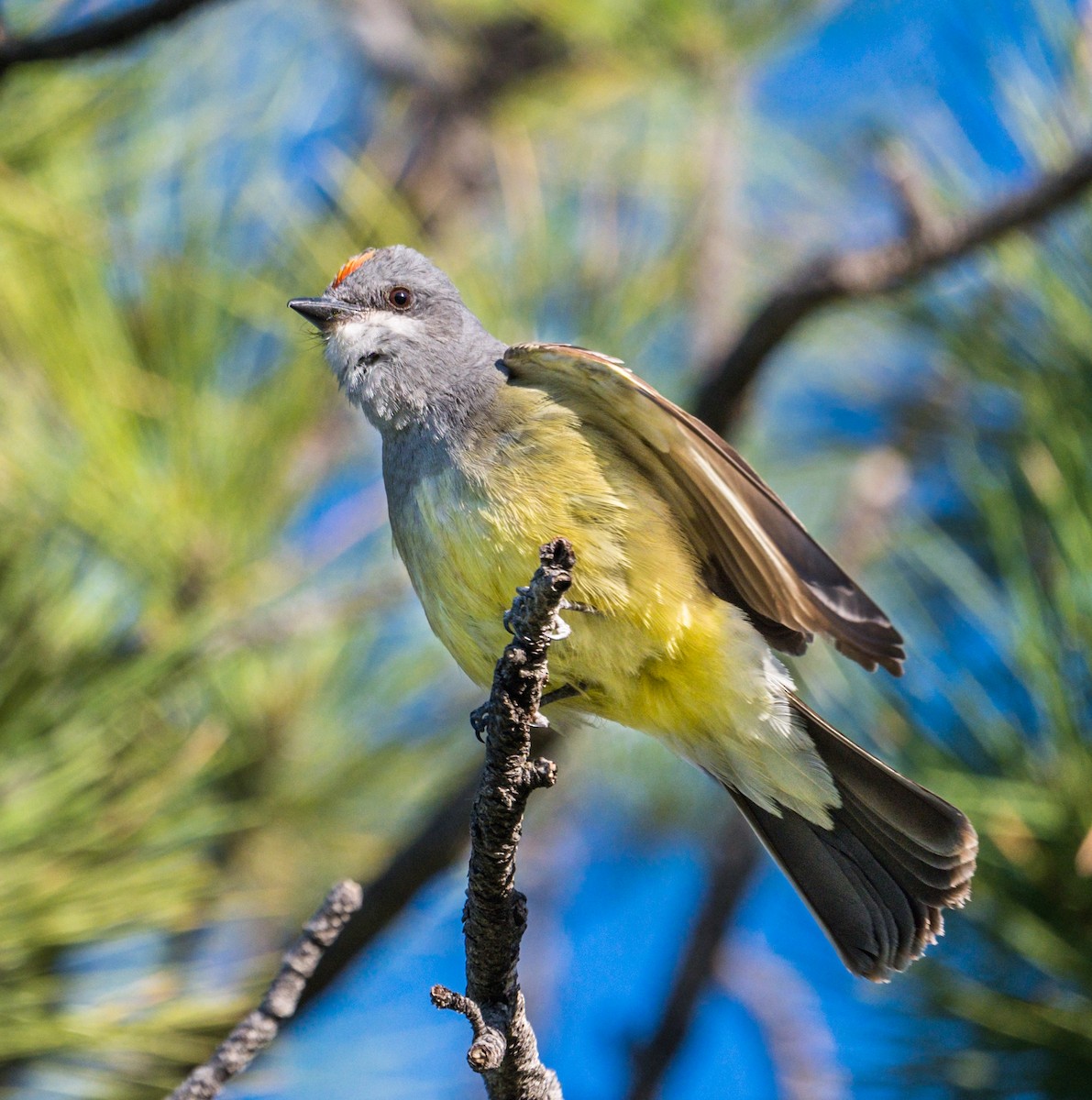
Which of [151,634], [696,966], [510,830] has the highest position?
[151,634]

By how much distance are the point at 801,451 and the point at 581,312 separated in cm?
102

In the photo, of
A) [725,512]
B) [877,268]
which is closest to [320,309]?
[725,512]

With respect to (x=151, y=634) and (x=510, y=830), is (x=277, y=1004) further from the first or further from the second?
(x=151, y=634)

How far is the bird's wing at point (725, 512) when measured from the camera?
113 inches

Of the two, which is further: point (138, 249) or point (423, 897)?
point (423, 897)

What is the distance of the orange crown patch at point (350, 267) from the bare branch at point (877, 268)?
3.18ft

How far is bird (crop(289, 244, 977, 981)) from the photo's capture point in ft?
9.78

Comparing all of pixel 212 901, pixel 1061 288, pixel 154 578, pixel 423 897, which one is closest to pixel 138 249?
pixel 154 578

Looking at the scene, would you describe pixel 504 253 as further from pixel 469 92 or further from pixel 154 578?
pixel 154 578

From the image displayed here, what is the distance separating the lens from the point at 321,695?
12.8 feet

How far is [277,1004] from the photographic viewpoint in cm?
223

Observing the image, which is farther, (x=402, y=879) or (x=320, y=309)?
(x=320, y=309)

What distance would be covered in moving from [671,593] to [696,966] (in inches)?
49.3

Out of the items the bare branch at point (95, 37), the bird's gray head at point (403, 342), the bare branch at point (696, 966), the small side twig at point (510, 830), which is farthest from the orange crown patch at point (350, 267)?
the bare branch at point (696, 966)
